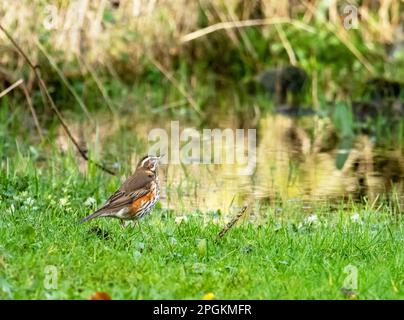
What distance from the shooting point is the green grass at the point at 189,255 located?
18.1 ft

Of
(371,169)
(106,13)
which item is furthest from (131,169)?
(106,13)

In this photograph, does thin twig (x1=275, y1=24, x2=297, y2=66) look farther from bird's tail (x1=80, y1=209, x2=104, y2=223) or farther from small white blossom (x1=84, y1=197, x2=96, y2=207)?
bird's tail (x1=80, y1=209, x2=104, y2=223)

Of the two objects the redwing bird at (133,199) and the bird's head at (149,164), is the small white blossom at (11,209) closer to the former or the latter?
the redwing bird at (133,199)

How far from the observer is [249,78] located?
1925 centimetres

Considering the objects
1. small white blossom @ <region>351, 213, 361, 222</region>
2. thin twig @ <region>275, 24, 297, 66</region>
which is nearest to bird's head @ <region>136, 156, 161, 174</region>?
small white blossom @ <region>351, 213, 361, 222</region>

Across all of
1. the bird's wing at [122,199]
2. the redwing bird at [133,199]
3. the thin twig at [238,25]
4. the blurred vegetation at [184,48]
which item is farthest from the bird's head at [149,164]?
the thin twig at [238,25]

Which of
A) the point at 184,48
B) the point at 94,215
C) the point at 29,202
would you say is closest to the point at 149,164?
the point at 94,215

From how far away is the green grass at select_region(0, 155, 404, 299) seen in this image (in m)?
5.52

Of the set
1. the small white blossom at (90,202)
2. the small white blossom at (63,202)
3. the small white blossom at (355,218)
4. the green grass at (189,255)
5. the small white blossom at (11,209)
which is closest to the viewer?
the green grass at (189,255)

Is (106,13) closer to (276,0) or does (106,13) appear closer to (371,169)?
(371,169)

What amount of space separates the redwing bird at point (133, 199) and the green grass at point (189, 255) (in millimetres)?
116

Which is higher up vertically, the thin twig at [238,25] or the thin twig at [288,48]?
the thin twig at [288,48]

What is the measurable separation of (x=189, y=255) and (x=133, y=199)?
89 centimetres
